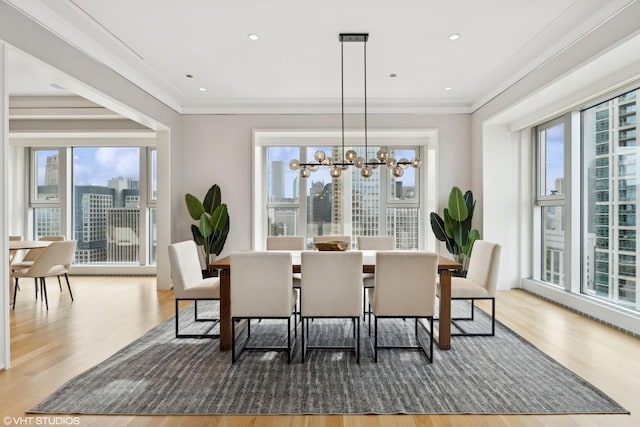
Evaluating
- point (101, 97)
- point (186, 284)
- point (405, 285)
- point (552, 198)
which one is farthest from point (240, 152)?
point (552, 198)

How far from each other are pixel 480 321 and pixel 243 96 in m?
4.24

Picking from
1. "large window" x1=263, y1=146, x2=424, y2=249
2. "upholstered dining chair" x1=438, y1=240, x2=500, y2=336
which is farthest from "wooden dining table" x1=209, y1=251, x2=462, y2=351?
"large window" x1=263, y1=146, x2=424, y2=249

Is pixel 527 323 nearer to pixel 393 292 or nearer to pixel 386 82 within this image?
pixel 393 292

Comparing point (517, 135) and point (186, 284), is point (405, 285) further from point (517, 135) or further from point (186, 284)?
point (517, 135)

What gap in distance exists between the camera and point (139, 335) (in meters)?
3.19

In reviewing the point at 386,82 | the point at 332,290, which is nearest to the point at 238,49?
the point at 386,82

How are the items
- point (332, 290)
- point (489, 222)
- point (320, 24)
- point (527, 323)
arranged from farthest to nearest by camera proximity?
point (489, 222) < point (527, 323) < point (320, 24) < point (332, 290)

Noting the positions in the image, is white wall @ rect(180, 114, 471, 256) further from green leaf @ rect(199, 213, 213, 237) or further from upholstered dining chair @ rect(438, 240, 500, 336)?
upholstered dining chair @ rect(438, 240, 500, 336)

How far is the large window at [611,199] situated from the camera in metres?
3.34

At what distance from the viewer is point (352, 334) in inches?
125

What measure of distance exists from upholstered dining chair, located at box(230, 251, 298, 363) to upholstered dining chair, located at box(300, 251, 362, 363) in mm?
132

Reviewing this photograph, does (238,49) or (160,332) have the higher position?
(238,49)

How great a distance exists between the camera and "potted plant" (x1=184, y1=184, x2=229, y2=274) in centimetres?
491

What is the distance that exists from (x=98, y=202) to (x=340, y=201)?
4385mm
